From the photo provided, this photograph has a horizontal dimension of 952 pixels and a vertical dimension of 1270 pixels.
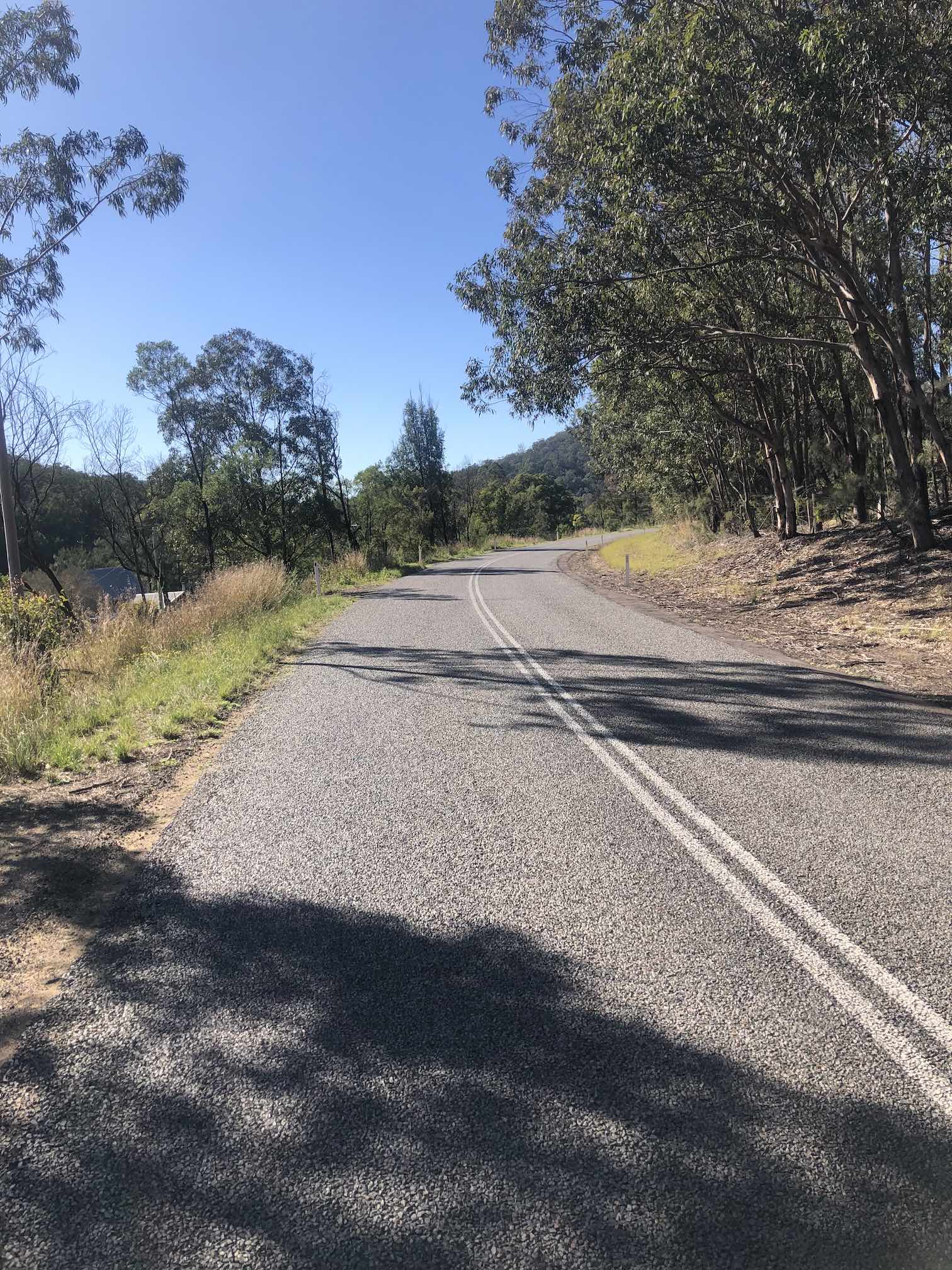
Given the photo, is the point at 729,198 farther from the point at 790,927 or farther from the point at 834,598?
the point at 790,927

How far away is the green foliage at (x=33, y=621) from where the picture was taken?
1005cm

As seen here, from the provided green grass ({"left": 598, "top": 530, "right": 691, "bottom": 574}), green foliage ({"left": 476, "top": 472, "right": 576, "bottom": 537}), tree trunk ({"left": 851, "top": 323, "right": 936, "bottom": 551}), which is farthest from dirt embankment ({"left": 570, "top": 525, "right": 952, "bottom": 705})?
green foliage ({"left": 476, "top": 472, "right": 576, "bottom": 537})

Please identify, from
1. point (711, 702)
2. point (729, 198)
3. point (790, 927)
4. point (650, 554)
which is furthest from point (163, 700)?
point (650, 554)

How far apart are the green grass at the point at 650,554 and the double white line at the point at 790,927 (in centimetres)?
1828

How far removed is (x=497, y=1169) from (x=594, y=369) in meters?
14.6

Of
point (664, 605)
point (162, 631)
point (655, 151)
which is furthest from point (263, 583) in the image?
point (655, 151)

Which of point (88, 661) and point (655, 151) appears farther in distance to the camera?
point (88, 661)

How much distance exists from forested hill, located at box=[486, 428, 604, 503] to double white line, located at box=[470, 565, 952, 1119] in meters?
110

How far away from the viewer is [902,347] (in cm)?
1366

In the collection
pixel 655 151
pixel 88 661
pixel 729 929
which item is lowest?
pixel 729 929

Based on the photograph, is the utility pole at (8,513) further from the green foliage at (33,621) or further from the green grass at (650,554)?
the green grass at (650,554)

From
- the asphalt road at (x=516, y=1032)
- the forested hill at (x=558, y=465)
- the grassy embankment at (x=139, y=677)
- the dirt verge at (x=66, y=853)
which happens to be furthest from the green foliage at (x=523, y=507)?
the asphalt road at (x=516, y=1032)

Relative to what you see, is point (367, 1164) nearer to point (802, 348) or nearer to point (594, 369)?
point (594, 369)

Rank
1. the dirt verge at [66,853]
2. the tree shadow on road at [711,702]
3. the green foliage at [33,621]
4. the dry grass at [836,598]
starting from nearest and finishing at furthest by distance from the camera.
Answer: the dirt verge at [66,853] < the tree shadow on road at [711,702] < the dry grass at [836,598] < the green foliage at [33,621]
